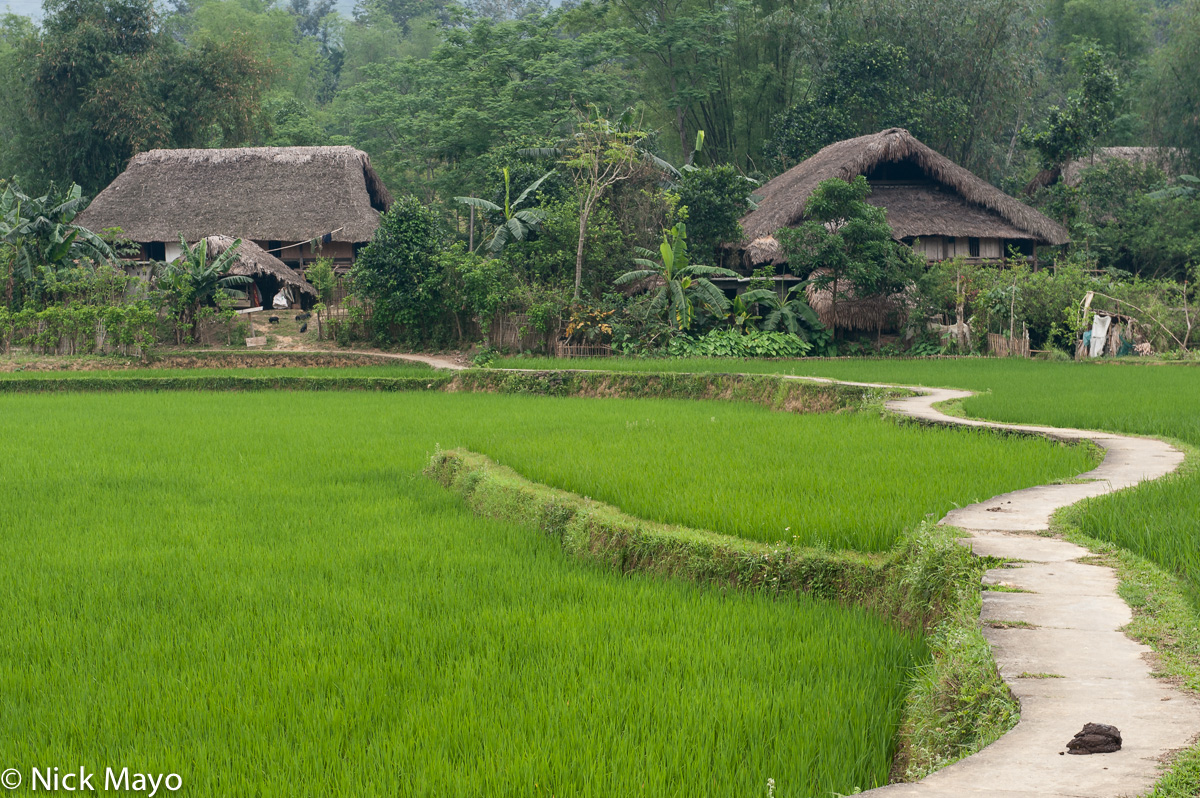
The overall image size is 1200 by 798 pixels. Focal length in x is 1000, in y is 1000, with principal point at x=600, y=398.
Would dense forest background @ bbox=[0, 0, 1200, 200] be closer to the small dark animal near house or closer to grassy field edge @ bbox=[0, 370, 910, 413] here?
grassy field edge @ bbox=[0, 370, 910, 413]

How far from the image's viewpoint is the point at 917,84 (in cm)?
2466

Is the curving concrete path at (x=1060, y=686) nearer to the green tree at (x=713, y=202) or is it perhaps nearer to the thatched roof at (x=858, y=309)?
the thatched roof at (x=858, y=309)

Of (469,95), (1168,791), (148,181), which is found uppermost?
(469,95)

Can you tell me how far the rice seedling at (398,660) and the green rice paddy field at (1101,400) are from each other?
41.2 inches

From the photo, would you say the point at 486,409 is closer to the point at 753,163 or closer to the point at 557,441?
the point at 557,441

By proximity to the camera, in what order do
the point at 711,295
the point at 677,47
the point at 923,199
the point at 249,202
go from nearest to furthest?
the point at 711,295, the point at 923,199, the point at 249,202, the point at 677,47

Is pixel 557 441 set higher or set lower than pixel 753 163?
lower

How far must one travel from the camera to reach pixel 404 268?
16484 mm

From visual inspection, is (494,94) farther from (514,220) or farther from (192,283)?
(192,283)

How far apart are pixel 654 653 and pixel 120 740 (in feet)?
4.74

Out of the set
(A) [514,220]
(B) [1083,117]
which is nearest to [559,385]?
(A) [514,220]

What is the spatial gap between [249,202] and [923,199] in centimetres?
1450

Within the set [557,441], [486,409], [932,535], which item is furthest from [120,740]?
[486,409]

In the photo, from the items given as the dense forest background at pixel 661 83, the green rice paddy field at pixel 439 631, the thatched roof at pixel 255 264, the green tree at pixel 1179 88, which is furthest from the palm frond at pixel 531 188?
the green tree at pixel 1179 88
